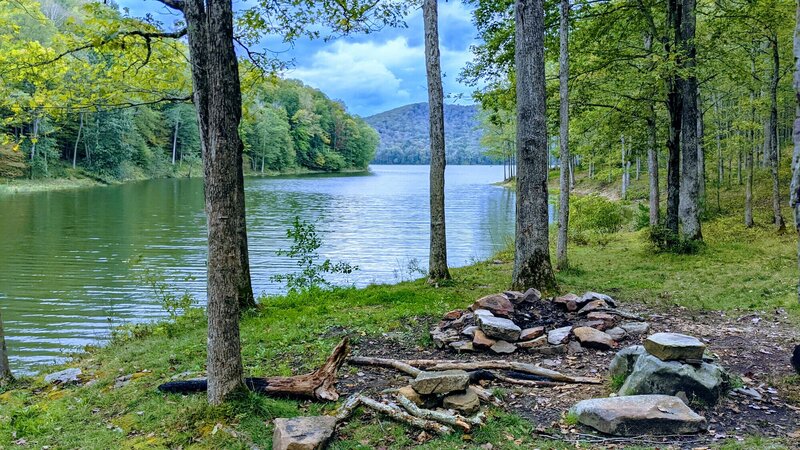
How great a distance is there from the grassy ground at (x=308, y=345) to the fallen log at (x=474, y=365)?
941 millimetres

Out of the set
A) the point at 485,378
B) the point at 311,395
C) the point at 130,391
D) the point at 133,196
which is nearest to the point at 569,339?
the point at 485,378

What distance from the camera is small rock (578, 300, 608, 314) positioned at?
785cm

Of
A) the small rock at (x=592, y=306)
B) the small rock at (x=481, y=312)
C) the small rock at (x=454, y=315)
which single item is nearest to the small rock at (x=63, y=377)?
the small rock at (x=454, y=315)

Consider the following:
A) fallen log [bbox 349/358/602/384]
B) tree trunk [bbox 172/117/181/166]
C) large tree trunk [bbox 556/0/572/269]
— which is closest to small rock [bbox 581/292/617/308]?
fallen log [bbox 349/358/602/384]

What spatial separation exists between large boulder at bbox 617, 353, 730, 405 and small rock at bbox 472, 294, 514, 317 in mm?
2545

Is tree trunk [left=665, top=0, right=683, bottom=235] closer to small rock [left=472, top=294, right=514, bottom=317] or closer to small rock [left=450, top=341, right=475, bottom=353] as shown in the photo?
small rock [left=472, top=294, right=514, bottom=317]

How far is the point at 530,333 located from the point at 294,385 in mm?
3242

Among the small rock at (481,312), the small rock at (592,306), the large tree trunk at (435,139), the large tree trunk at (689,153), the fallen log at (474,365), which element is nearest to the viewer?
the fallen log at (474,365)

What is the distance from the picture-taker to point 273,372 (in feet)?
21.2

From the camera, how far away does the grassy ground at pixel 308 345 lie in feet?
15.6

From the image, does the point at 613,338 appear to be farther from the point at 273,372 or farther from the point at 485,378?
the point at 273,372

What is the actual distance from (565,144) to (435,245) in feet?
12.9

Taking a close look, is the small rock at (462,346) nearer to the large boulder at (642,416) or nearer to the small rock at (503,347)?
the small rock at (503,347)

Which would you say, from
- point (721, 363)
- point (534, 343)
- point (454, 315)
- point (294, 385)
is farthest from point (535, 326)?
point (294, 385)
